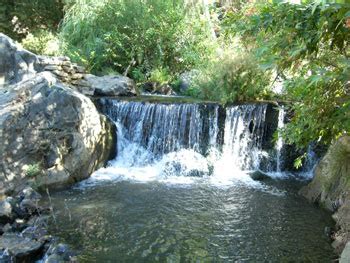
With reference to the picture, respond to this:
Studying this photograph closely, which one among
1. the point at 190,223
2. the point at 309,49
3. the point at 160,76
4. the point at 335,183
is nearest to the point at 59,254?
the point at 190,223

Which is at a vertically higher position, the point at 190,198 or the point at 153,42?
the point at 153,42

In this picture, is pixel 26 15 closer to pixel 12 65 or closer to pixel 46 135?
pixel 12 65

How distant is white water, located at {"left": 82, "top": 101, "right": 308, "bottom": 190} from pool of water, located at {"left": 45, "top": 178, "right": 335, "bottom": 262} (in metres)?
1.37

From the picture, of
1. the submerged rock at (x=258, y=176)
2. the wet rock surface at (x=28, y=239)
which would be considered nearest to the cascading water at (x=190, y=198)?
the submerged rock at (x=258, y=176)

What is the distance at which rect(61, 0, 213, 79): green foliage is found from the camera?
1495 centimetres

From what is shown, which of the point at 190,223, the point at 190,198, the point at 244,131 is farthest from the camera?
the point at 244,131

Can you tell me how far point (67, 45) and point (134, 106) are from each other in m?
5.86

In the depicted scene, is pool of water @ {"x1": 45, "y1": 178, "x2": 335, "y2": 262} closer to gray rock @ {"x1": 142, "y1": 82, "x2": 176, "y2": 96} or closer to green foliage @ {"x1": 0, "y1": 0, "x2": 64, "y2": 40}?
gray rock @ {"x1": 142, "y1": 82, "x2": 176, "y2": 96}

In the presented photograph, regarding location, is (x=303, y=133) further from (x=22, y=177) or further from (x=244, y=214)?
(x=22, y=177)

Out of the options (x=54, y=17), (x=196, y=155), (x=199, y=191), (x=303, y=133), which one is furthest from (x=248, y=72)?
(x=54, y=17)

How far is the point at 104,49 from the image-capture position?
49.4ft

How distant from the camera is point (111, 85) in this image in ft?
41.0

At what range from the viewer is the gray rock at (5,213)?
20.3 ft

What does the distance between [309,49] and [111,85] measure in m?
9.98
